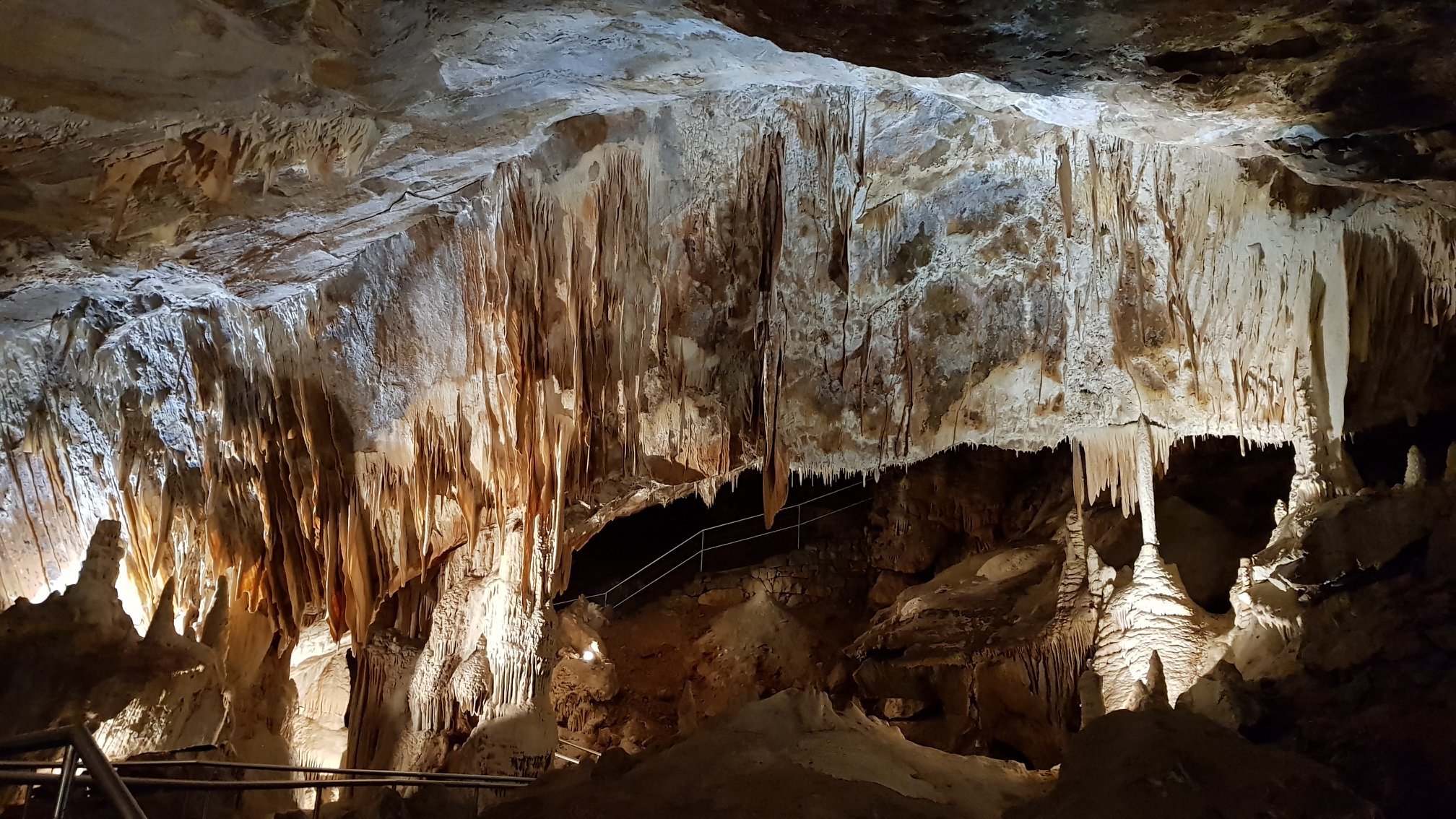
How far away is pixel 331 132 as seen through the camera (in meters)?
4.42

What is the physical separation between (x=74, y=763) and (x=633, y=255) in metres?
4.86

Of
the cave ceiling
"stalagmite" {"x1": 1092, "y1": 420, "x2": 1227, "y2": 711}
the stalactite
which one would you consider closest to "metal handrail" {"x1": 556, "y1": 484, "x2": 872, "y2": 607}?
the cave ceiling

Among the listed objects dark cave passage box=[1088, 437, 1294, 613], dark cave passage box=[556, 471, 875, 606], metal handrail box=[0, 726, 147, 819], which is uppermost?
metal handrail box=[0, 726, 147, 819]

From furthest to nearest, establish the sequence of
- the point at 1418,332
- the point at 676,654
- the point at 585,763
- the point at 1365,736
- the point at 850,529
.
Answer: the point at 850,529, the point at 676,654, the point at 1418,332, the point at 585,763, the point at 1365,736

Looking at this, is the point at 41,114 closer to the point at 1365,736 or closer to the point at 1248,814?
the point at 1248,814

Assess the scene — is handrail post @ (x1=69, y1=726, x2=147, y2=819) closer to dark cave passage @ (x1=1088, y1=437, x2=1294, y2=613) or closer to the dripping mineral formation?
the dripping mineral formation

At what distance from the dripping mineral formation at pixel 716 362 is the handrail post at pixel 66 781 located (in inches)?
59.7

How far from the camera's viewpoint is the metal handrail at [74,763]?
7.50 feet

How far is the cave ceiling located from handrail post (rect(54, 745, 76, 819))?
2326mm

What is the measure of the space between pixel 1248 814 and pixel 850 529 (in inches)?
431

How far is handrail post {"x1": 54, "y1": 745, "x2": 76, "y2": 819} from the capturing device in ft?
8.05

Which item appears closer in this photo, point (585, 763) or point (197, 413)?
point (585, 763)

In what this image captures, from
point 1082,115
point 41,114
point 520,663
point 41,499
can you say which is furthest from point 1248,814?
point 41,499

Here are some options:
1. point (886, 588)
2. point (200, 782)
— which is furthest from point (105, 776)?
point (886, 588)
